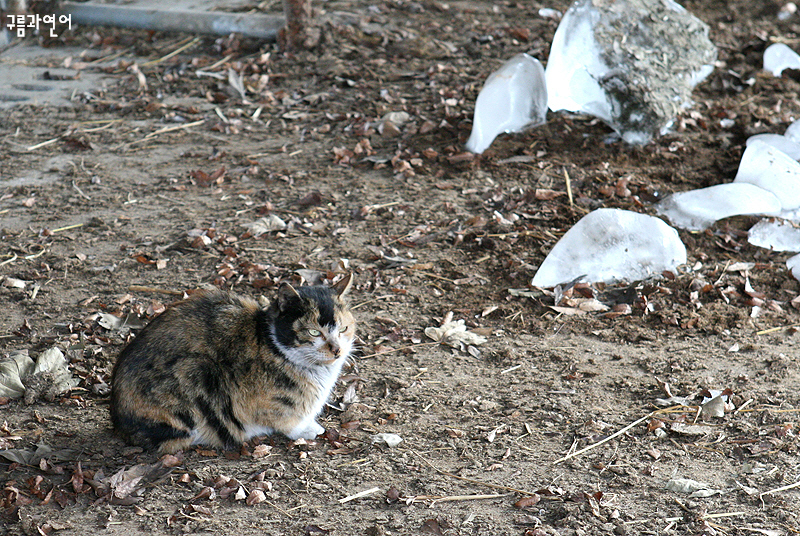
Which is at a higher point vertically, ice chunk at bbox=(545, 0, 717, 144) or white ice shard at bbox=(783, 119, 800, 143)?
ice chunk at bbox=(545, 0, 717, 144)

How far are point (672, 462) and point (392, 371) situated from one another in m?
1.47

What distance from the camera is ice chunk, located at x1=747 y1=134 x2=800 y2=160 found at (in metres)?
6.27

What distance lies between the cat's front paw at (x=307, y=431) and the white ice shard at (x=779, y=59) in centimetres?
638

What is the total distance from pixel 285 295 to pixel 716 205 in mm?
3496

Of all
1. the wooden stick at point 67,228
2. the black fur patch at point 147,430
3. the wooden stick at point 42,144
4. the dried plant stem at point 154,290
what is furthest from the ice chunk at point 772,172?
the wooden stick at point 42,144

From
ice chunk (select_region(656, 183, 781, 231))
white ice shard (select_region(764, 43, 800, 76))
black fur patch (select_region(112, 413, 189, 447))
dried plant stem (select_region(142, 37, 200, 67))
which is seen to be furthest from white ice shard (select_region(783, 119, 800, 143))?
dried plant stem (select_region(142, 37, 200, 67))

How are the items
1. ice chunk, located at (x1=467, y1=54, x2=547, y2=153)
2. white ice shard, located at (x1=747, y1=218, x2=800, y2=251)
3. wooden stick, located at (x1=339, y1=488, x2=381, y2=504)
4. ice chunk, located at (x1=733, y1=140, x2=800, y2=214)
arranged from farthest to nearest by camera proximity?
ice chunk, located at (x1=467, y1=54, x2=547, y2=153) < ice chunk, located at (x1=733, y1=140, x2=800, y2=214) < white ice shard, located at (x1=747, y1=218, x2=800, y2=251) < wooden stick, located at (x1=339, y1=488, x2=381, y2=504)

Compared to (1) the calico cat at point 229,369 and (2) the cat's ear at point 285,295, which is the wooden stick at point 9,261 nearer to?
(1) the calico cat at point 229,369

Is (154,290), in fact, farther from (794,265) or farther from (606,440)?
(794,265)

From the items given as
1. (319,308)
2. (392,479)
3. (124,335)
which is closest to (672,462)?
(392,479)

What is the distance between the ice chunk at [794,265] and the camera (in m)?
5.08

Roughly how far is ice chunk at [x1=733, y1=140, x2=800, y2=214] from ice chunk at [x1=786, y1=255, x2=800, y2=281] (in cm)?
66

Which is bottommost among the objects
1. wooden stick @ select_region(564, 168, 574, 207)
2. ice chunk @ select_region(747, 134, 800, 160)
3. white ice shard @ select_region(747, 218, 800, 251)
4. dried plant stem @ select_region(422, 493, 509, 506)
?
dried plant stem @ select_region(422, 493, 509, 506)

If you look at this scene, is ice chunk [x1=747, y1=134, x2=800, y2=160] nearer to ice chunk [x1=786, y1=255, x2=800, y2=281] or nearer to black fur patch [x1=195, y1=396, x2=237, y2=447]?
ice chunk [x1=786, y1=255, x2=800, y2=281]
